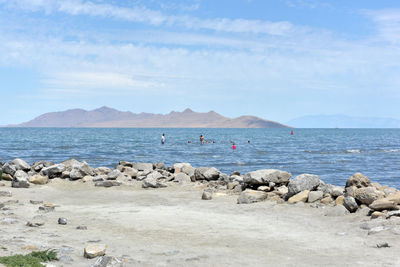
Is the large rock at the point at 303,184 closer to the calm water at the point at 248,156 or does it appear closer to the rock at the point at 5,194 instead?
the calm water at the point at 248,156

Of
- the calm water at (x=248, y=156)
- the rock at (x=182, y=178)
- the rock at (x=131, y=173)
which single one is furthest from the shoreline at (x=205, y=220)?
the calm water at (x=248, y=156)

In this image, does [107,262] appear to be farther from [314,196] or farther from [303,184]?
[303,184]

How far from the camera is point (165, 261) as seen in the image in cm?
836

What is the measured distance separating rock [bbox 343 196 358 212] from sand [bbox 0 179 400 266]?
0.33 m

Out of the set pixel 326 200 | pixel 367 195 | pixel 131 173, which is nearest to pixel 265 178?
pixel 326 200

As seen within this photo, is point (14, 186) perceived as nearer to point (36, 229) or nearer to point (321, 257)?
point (36, 229)

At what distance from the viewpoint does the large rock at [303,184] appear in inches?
605

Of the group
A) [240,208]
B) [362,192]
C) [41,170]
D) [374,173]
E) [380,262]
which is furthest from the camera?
[374,173]

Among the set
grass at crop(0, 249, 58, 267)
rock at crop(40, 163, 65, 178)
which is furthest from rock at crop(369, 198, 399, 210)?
rock at crop(40, 163, 65, 178)

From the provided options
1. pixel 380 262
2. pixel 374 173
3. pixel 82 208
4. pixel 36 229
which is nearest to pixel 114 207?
pixel 82 208

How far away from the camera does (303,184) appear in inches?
608

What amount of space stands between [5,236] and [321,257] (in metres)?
6.73

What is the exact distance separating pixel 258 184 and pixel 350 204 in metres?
4.83

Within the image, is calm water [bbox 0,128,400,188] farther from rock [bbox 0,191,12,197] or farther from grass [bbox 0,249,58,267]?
grass [bbox 0,249,58,267]
